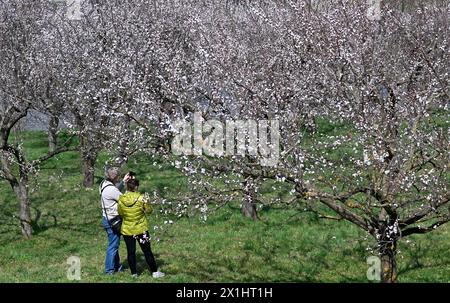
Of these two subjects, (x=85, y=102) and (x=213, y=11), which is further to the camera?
(x=213, y=11)

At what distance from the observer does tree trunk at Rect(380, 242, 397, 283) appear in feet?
29.3

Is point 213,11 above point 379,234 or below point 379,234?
above

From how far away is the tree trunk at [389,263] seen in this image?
8922 mm

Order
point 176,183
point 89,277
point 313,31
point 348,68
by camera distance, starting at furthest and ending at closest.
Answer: point 176,183, point 313,31, point 89,277, point 348,68

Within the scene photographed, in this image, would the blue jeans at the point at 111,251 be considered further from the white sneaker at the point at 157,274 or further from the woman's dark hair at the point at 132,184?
the woman's dark hair at the point at 132,184

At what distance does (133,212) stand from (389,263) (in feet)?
14.1

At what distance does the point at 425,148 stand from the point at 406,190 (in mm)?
773

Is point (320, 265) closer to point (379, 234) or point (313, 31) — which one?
point (379, 234)

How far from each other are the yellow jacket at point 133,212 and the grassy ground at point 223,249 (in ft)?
2.98

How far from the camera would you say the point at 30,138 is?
2616cm

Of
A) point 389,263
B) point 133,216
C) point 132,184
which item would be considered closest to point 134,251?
point 133,216

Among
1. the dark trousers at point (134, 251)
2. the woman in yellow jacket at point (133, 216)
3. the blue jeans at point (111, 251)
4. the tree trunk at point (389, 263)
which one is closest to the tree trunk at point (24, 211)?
the blue jeans at point (111, 251)

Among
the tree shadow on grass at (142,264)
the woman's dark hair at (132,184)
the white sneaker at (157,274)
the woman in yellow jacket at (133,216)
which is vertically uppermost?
the woman's dark hair at (132,184)

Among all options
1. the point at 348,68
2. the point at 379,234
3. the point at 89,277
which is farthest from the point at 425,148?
the point at 89,277
